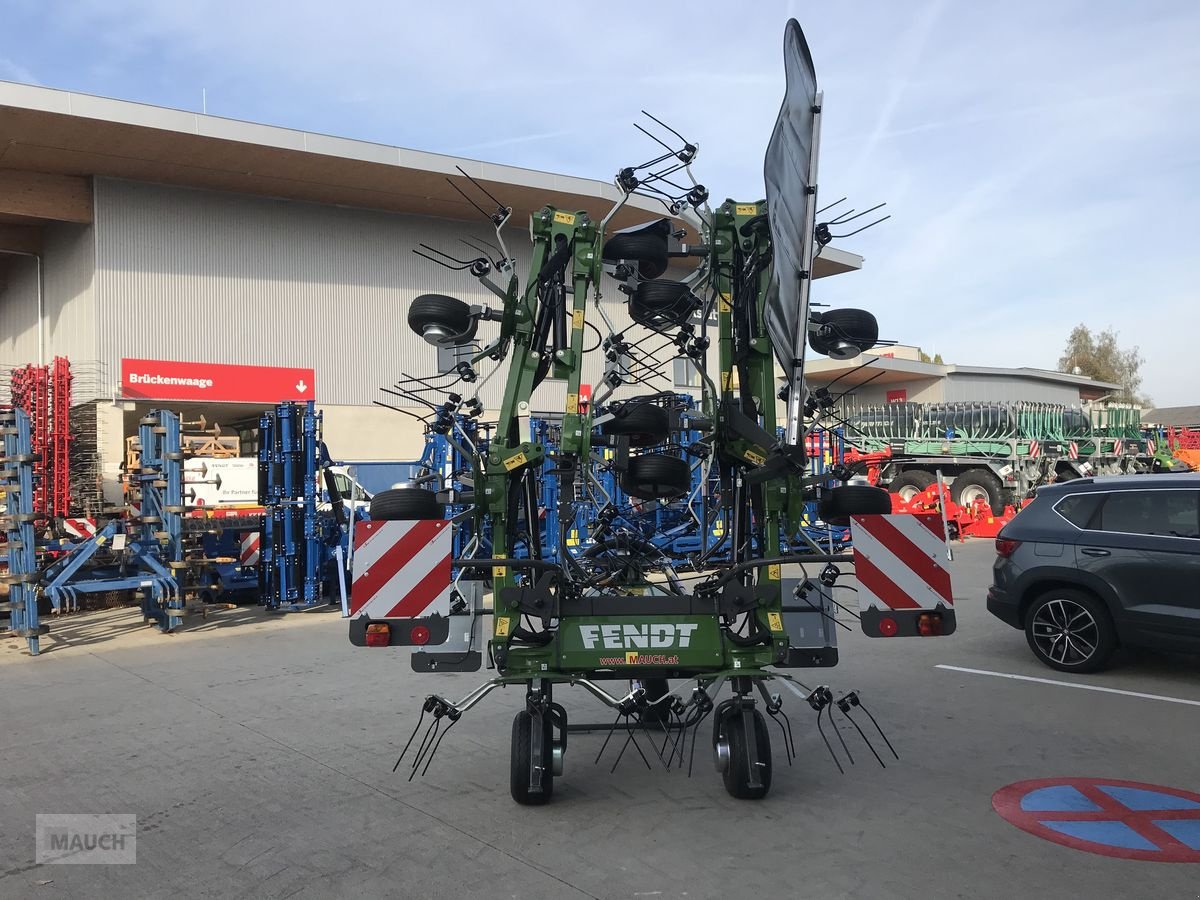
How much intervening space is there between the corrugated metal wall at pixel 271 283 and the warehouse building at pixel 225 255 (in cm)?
4

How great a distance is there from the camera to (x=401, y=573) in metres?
5.02

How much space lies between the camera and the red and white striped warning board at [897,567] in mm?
5078

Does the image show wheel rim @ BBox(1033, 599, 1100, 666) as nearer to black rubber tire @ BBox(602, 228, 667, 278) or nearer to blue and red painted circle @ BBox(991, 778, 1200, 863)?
blue and red painted circle @ BBox(991, 778, 1200, 863)

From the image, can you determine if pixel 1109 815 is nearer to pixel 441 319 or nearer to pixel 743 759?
pixel 743 759

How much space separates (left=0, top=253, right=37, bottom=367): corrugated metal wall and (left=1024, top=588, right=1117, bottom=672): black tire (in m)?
26.0

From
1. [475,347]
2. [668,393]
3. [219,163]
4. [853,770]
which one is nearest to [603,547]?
[668,393]

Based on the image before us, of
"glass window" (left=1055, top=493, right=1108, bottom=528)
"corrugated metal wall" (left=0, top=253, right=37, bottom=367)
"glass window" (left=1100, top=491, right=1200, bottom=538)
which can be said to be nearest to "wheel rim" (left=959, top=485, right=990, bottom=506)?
"glass window" (left=1055, top=493, right=1108, bottom=528)

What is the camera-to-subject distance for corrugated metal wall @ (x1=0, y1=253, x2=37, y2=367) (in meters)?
26.2

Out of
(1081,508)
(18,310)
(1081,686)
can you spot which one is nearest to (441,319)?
(1081,686)

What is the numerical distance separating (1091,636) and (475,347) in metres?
5.54

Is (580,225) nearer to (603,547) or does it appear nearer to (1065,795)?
(603,547)

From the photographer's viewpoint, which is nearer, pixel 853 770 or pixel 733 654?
pixel 733 654

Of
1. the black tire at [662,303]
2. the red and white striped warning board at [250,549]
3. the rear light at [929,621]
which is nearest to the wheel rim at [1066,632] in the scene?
the rear light at [929,621]

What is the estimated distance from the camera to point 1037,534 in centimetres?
828
